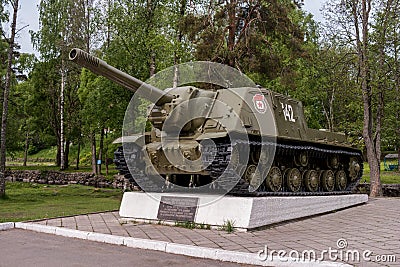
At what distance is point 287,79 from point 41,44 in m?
20.7

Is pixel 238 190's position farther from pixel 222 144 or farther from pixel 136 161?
pixel 136 161

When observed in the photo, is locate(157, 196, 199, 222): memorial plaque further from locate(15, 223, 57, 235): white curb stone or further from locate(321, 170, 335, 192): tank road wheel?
locate(321, 170, 335, 192): tank road wheel

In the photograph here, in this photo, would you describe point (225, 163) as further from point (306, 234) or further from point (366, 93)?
point (366, 93)

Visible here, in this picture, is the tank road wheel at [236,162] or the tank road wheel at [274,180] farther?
the tank road wheel at [274,180]

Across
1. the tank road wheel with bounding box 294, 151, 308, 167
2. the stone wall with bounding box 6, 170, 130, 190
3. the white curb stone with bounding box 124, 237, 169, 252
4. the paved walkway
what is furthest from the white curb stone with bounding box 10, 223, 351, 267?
the stone wall with bounding box 6, 170, 130, 190

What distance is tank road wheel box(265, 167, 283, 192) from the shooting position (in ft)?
34.7

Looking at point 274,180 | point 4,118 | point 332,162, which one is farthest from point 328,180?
point 4,118

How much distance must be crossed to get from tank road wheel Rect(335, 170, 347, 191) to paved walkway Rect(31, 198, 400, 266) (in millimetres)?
1693

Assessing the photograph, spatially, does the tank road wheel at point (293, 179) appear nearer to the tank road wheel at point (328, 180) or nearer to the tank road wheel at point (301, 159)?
the tank road wheel at point (301, 159)

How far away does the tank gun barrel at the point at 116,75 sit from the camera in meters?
8.45

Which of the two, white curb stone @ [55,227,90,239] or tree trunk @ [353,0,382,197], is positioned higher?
tree trunk @ [353,0,382,197]

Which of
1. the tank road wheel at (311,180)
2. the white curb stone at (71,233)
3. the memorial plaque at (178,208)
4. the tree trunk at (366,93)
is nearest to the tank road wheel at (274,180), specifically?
the tank road wheel at (311,180)

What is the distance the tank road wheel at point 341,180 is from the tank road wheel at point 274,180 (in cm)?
314

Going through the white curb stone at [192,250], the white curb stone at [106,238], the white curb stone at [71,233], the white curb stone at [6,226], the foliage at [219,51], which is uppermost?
the foliage at [219,51]
